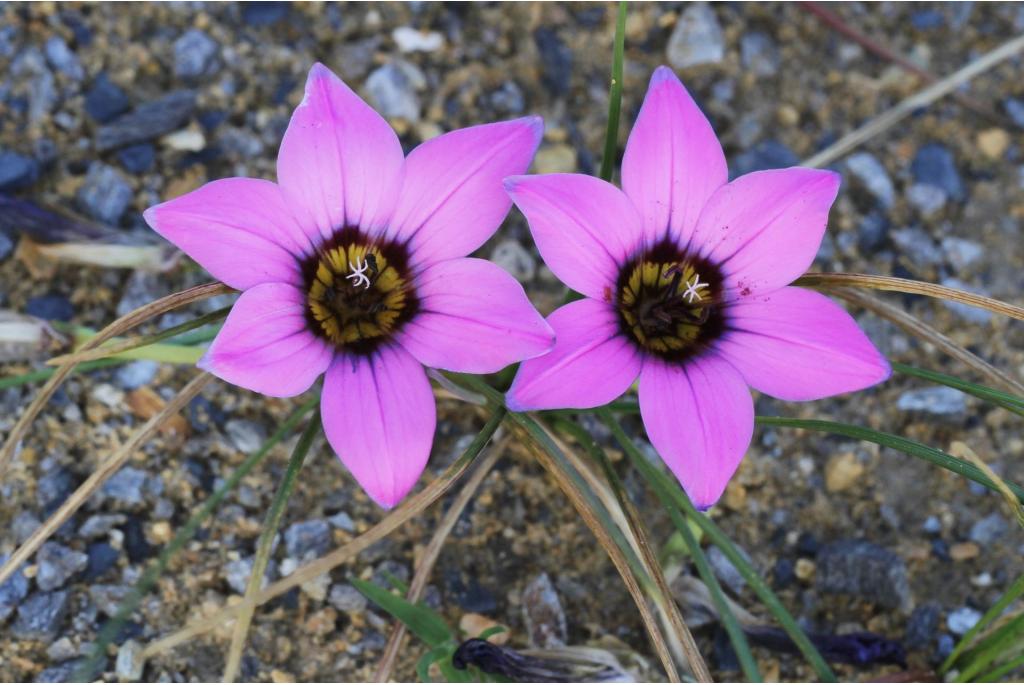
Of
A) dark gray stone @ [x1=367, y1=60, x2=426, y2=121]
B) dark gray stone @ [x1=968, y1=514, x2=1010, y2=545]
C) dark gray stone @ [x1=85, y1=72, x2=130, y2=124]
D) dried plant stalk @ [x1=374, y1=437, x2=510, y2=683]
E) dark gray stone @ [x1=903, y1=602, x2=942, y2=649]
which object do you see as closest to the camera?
dried plant stalk @ [x1=374, y1=437, x2=510, y2=683]

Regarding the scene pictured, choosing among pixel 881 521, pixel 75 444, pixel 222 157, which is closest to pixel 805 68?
pixel 881 521

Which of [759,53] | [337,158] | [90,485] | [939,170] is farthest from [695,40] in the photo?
[90,485]

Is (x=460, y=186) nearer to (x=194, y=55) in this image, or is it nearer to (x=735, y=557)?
(x=735, y=557)

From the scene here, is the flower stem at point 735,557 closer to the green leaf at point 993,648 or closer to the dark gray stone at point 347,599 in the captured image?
the green leaf at point 993,648

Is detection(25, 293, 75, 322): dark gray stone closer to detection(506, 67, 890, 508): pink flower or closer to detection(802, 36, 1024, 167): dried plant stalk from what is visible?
detection(506, 67, 890, 508): pink flower

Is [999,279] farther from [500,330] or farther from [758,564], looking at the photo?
[500,330]

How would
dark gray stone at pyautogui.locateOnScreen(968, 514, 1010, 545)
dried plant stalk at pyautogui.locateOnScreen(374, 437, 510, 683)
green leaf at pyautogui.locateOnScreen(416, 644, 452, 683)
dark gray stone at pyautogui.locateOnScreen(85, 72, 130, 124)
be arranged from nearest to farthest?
green leaf at pyautogui.locateOnScreen(416, 644, 452, 683), dried plant stalk at pyautogui.locateOnScreen(374, 437, 510, 683), dark gray stone at pyautogui.locateOnScreen(968, 514, 1010, 545), dark gray stone at pyautogui.locateOnScreen(85, 72, 130, 124)

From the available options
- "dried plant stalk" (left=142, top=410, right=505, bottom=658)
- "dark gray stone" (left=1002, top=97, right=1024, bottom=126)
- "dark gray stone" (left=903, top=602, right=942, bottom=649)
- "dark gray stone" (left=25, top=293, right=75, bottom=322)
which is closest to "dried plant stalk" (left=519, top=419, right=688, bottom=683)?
"dried plant stalk" (left=142, top=410, right=505, bottom=658)
